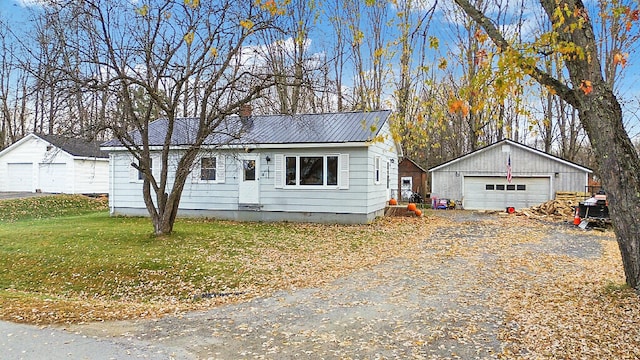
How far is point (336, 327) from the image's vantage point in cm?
475

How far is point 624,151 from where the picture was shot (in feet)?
15.9

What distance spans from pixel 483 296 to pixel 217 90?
24.3ft

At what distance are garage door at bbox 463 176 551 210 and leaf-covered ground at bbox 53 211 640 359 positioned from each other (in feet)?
33.0

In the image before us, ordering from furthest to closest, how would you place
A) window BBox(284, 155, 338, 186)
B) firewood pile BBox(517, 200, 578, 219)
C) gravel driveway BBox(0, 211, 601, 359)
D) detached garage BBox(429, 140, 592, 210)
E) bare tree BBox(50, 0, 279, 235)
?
1. detached garage BBox(429, 140, 592, 210)
2. firewood pile BBox(517, 200, 578, 219)
3. window BBox(284, 155, 338, 186)
4. bare tree BBox(50, 0, 279, 235)
5. gravel driveway BBox(0, 211, 601, 359)

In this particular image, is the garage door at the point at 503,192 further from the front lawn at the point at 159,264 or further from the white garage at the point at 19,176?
the white garage at the point at 19,176

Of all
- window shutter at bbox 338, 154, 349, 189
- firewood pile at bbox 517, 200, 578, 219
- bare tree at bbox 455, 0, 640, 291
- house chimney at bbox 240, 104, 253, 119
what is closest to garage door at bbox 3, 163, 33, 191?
house chimney at bbox 240, 104, 253, 119

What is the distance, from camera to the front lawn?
615 cm

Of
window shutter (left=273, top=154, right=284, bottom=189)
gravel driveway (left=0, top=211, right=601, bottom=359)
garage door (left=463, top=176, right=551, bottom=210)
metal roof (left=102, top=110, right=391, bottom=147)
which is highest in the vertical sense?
metal roof (left=102, top=110, right=391, bottom=147)

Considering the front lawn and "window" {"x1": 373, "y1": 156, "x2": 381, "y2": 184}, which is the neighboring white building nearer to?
the front lawn

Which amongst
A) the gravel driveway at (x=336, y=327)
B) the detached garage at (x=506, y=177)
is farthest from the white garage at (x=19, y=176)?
the gravel driveway at (x=336, y=327)

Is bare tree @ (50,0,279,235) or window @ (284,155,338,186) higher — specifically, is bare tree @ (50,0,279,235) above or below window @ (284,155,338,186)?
above

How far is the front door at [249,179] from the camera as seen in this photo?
14.9 meters

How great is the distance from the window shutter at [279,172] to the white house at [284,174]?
0.03 metres

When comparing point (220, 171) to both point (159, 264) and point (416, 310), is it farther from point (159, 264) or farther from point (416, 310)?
point (416, 310)
